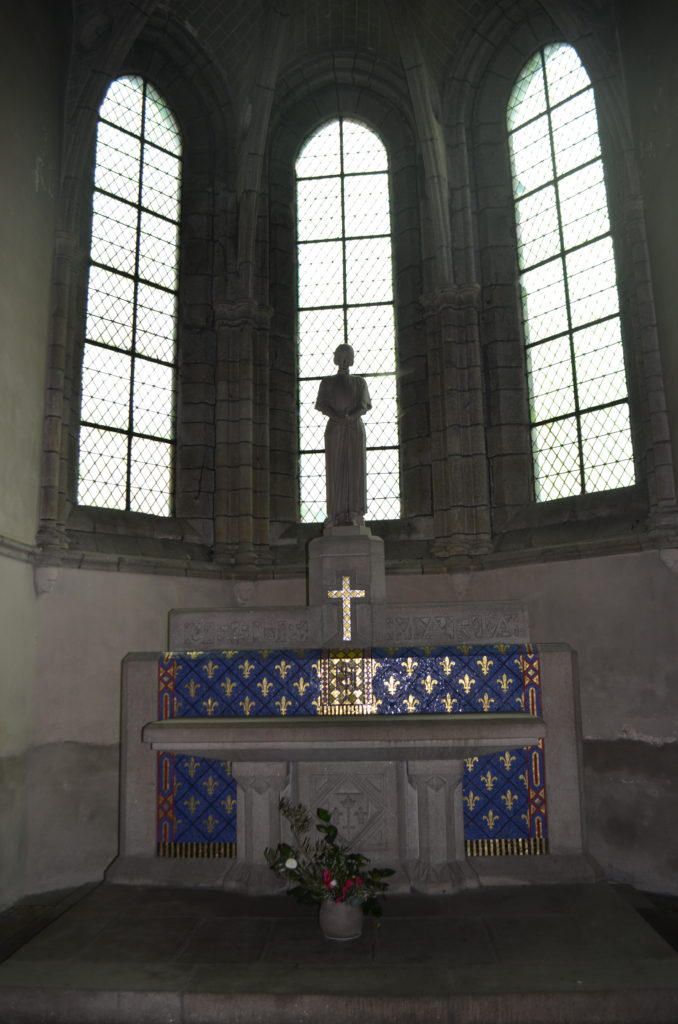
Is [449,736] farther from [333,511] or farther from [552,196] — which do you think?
[552,196]

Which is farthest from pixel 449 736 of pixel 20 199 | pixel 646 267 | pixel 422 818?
pixel 20 199

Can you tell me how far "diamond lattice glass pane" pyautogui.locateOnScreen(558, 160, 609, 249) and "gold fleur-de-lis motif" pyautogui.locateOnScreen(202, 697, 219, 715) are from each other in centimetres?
790

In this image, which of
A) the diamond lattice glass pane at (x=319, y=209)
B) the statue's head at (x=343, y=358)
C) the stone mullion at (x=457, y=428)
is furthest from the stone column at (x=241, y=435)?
the statue's head at (x=343, y=358)

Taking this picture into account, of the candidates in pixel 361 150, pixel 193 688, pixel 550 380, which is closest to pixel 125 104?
pixel 361 150

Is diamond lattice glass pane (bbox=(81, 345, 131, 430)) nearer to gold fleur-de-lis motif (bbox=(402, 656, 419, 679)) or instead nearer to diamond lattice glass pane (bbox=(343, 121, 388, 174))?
diamond lattice glass pane (bbox=(343, 121, 388, 174))

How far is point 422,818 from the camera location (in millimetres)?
6590

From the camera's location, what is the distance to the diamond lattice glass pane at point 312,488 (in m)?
12.2

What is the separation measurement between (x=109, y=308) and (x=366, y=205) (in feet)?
14.7

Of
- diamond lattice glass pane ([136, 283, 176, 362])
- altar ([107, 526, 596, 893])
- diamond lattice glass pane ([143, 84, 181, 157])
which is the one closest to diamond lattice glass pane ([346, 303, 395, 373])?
diamond lattice glass pane ([136, 283, 176, 362])

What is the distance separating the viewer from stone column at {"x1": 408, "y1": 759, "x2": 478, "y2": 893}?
21.4 feet

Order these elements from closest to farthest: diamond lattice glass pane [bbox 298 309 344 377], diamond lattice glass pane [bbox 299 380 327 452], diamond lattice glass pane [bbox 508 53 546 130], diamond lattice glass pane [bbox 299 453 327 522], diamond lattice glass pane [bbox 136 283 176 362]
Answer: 1. diamond lattice glass pane [bbox 136 283 176 362]
2. diamond lattice glass pane [bbox 508 53 546 130]
3. diamond lattice glass pane [bbox 299 453 327 522]
4. diamond lattice glass pane [bbox 299 380 327 452]
5. diamond lattice glass pane [bbox 298 309 344 377]

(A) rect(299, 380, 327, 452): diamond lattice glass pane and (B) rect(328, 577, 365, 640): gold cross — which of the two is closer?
(B) rect(328, 577, 365, 640): gold cross

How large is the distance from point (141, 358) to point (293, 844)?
24.0ft

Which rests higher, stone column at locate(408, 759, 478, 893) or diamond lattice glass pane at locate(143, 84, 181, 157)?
diamond lattice glass pane at locate(143, 84, 181, 157)
